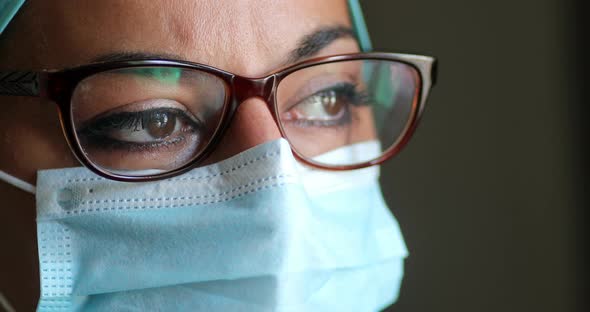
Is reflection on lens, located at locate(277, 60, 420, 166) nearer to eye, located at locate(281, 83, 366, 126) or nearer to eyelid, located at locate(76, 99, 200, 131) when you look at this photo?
eye, located at locate(281, 83, 366, 126)

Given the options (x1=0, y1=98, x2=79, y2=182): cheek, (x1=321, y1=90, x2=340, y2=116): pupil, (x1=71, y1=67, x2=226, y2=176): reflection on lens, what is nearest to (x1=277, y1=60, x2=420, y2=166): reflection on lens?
(x1=321, y1=90, x2=340, y2=116): pupil

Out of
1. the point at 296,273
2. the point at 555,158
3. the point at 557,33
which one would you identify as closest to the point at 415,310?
the point at 555,158

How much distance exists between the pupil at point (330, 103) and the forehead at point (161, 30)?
0.56ft

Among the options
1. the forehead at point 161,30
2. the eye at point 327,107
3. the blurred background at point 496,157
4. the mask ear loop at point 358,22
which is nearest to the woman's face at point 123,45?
the forehead at point 161,30

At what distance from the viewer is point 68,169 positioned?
2.68 ft

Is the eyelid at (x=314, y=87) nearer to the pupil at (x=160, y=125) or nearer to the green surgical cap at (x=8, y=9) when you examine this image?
the pupil at (x=160, y=125)

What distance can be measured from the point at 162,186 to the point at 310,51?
29cm

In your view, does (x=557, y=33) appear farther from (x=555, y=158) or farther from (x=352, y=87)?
(x=352, y=87)

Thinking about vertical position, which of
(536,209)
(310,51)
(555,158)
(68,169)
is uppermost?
(310,51)

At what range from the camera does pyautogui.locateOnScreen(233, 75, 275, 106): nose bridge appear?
2.71 feet

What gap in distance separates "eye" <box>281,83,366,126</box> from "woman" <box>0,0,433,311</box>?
107 mm

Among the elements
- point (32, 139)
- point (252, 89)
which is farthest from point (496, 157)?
point (32, 139)

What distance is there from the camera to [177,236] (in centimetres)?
81

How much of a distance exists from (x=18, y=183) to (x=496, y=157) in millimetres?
1040
